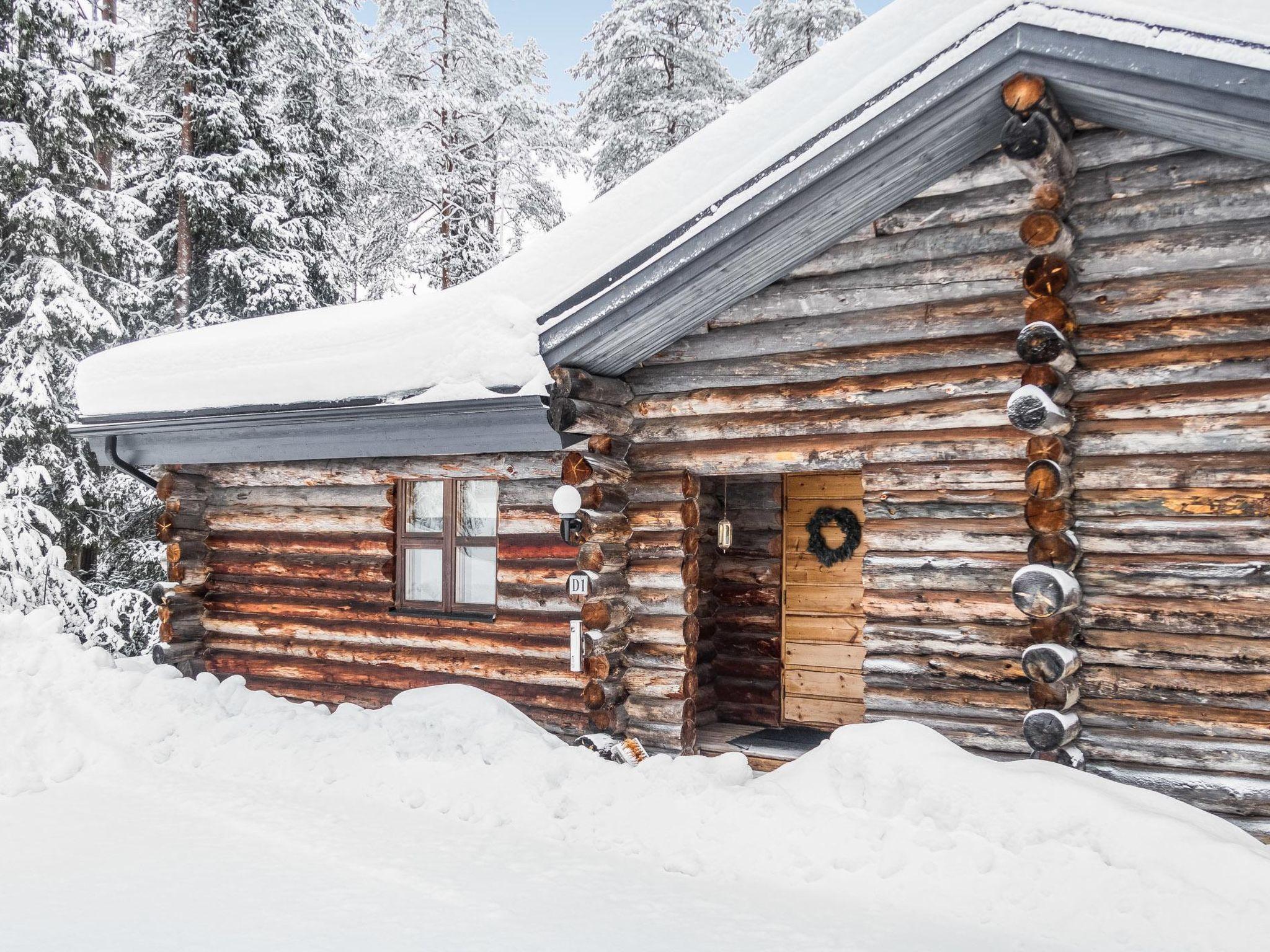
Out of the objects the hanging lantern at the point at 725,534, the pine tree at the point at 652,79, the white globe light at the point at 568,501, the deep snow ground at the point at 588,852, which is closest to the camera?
the deep snow ground at the point at 588,852

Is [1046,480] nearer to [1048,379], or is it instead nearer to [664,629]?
[1048,379]

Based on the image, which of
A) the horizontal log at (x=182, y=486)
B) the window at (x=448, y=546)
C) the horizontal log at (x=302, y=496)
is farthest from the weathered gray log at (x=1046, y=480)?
the horizontal log at (x=182, y=486)

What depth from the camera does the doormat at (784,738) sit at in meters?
8.04

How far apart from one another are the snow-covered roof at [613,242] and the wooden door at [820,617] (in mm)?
3120

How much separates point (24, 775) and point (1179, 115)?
27.1 feet

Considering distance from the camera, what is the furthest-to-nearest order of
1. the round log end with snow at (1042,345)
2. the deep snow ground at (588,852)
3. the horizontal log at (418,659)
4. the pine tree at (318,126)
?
the pine tree at (318,126), the horizontal log at (418,659), the round log end with snow at (1042,345), the deep snow ground at (588,852)

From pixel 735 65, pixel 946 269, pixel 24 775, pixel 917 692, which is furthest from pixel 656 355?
pixel 735 65

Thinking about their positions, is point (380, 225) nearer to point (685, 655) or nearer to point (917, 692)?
point (685, 655)

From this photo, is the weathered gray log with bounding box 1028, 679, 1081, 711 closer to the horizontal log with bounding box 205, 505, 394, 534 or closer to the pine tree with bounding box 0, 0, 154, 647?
the horizontal log with bounding box 205, 505, 394, 534

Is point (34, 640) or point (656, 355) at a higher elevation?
point (656, 355)

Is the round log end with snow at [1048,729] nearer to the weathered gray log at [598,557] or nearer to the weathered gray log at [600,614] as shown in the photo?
the weathered gray log at [600,614]

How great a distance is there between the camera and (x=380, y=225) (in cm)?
2031

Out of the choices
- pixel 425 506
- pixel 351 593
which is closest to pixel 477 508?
pixel 425 506

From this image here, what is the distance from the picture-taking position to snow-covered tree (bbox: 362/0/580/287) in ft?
65.0
